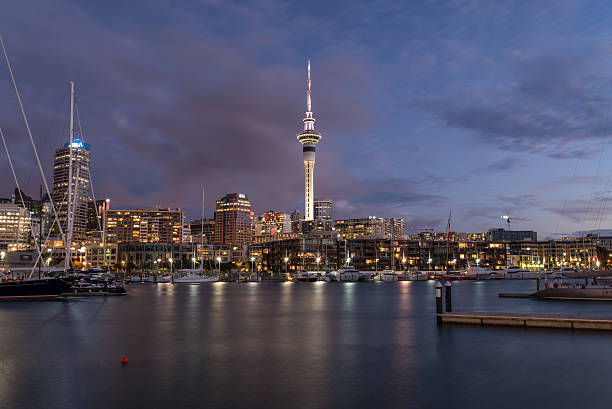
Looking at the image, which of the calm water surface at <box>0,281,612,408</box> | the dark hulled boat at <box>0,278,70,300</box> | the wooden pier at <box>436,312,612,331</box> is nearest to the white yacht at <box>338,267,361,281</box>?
the dark hulled boat at <box>0,278,70,300</box>

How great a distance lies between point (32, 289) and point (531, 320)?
61386 millimetres

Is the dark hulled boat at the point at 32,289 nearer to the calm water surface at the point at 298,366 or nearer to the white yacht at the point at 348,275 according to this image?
the calm water surface at the point at 298,366

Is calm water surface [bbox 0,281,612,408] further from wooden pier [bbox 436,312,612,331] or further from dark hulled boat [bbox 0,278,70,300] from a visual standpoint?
dark hulled boat [bbox 0,278,70,300]

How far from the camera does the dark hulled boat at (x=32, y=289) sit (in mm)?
68688

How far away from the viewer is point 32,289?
6869 cm

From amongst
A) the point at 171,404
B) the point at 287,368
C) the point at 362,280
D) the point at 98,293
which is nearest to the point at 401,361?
the point at 287,368

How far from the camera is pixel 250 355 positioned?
2889 centimetres

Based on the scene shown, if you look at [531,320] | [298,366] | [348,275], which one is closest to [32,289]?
[298,366]

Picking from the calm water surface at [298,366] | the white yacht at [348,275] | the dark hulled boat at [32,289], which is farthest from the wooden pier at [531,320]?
the white yacht at [348,275]

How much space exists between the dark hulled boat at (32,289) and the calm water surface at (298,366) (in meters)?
26.1

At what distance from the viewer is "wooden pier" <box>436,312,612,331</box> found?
34847mm

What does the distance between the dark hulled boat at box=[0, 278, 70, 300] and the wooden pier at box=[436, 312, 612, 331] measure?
173 feet

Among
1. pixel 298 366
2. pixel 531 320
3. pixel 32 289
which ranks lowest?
pixel 298 366

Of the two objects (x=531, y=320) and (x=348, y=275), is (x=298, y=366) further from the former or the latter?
(x=348, y=275)
